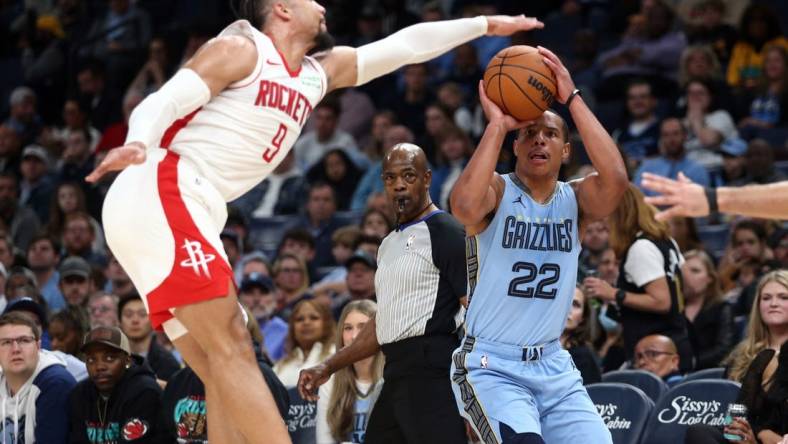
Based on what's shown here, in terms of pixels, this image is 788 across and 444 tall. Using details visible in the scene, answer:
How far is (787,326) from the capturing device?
7402 mm

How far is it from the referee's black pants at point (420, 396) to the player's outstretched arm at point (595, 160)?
113cm

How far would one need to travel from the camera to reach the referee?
6426 millimetres

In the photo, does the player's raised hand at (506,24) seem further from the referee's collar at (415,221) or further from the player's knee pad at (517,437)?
the player's knee pad at (517,437)

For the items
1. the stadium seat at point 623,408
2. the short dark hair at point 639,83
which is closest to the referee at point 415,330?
the stadium seat at point 623,408

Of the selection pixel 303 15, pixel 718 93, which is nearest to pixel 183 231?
pixel 303 15

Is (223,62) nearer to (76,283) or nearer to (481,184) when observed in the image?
(481,184)

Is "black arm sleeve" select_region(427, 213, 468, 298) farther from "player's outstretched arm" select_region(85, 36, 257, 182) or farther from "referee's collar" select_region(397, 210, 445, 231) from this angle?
"player's outstretched arm" select_region(85, 36, 257, 182)

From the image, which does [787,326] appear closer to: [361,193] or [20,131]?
[361,193]

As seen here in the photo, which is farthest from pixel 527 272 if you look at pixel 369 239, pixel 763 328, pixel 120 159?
pixel 369 239

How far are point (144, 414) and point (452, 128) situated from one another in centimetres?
492

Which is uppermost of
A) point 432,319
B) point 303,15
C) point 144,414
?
point 303,15

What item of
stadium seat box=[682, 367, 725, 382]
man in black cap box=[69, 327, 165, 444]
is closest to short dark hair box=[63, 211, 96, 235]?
man in black cap box=[69, 327, 165, 444]

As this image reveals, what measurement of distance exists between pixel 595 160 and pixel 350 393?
284 centimetres

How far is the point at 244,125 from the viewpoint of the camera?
545cm
